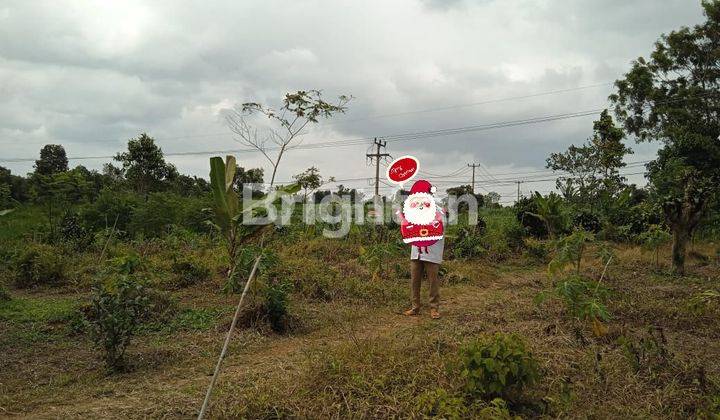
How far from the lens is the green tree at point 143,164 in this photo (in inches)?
888

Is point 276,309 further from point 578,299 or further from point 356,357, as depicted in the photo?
point 578,299

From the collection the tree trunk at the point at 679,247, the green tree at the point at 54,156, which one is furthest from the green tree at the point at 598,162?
the green tree at the point at 54,156

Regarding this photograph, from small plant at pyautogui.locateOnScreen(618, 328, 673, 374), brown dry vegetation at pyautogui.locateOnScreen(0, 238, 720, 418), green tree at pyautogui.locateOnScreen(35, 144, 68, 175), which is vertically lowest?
brown dry vegetation at pyautogui.locateOnScreen(0, 238, 720, 418)

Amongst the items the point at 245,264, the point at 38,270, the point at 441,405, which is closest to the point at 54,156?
the point at 38,270

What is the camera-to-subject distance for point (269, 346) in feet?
15.2

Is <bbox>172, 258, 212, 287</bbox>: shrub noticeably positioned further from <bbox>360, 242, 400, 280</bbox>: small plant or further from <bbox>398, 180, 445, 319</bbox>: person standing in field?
<bbox>398, 180, 445, 319</bbox>: person standing in field

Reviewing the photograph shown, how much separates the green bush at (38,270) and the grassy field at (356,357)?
32 cm

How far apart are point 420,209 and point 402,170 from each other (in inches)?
18.8

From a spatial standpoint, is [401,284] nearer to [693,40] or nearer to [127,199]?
[127,199]

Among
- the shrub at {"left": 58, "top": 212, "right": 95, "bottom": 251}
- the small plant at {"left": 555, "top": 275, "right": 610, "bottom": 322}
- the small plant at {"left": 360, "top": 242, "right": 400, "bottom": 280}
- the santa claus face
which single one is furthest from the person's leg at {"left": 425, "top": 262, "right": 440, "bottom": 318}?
the shrub at {"left": 58, "top": 212, "right": 95, "bottom": 251}

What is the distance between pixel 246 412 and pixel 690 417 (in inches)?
99.7

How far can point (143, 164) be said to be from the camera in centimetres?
2302

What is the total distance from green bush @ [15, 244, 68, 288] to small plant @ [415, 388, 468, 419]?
268 inches

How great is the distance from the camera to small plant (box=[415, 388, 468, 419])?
8.96 ft
